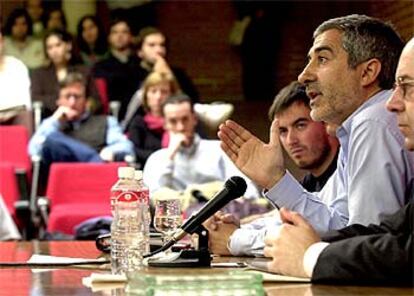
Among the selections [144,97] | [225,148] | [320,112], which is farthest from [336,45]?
[144,97]

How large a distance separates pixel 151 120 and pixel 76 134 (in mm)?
497

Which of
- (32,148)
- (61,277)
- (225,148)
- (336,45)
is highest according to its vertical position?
(336,45)

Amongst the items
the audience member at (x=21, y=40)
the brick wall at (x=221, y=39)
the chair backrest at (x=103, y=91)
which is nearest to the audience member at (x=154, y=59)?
the chair backrest at (x=103, y=91)

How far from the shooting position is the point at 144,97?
7.24m

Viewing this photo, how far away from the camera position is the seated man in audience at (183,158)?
645 centimetres

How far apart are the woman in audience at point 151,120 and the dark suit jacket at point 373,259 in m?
4.83

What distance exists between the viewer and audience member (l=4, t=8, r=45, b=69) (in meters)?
8.48

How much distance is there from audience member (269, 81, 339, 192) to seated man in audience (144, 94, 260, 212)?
2.58 meters

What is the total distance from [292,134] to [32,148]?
3.59 metres

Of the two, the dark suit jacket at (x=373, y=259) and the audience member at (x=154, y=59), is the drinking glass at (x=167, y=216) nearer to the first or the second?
the dark suit jacket at (x=373, y=259)

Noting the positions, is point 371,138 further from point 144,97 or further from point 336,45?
point 144,97

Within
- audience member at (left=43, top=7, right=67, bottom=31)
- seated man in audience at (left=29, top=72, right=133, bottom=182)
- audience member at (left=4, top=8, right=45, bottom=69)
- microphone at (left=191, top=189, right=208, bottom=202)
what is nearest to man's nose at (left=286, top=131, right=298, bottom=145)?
microphone at (left=191, top=189, right=208, bottom=202)

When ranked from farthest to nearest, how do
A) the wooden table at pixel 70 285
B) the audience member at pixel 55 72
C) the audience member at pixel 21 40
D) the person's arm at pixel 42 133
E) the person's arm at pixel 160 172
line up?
the audience member at pixel 21 40
the audience member at pixel 55 72
the person's arm at pixel 42 133
the person's arm at pixel 160 172
the wooden table at pixel 70 285

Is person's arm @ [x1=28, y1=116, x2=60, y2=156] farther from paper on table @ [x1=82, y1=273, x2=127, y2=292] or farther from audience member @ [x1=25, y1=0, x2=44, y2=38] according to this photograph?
paper on table @ [x1=82, y1=273, x2=127, y2=292]
